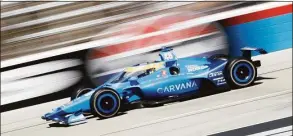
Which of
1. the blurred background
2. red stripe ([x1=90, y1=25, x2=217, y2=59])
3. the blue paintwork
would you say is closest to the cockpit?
the blurred background

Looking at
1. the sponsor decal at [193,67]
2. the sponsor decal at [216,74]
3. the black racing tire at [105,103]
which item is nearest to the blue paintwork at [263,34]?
the sponsor decal at [216,74]

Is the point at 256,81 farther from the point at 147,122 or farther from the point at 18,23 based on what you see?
the point at 18,23

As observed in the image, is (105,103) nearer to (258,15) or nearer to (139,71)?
(139,71)

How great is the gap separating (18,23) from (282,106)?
537 cm

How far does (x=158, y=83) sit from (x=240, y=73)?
45.6 inches

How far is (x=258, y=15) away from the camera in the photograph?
28.6 ft

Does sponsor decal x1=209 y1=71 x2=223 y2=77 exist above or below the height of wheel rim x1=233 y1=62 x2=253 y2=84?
above

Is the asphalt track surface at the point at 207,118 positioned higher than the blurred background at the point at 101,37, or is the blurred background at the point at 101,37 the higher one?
the blurred background at the point at 101,37

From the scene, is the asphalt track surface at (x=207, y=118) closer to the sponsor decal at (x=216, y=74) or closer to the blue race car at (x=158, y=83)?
the blue race car at (x=158, y=83)

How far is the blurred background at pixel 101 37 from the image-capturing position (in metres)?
8.38

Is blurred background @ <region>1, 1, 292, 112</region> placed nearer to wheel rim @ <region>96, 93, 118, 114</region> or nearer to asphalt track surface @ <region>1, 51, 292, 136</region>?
asphalt track surface @ <region>1, 51, 292, 136</region>

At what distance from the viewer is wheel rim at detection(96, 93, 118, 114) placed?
6.48 meters

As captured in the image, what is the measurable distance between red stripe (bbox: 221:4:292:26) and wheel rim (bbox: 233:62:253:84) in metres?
1.95

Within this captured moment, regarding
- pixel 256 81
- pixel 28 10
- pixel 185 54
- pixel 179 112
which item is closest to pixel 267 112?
pixel 179 112
